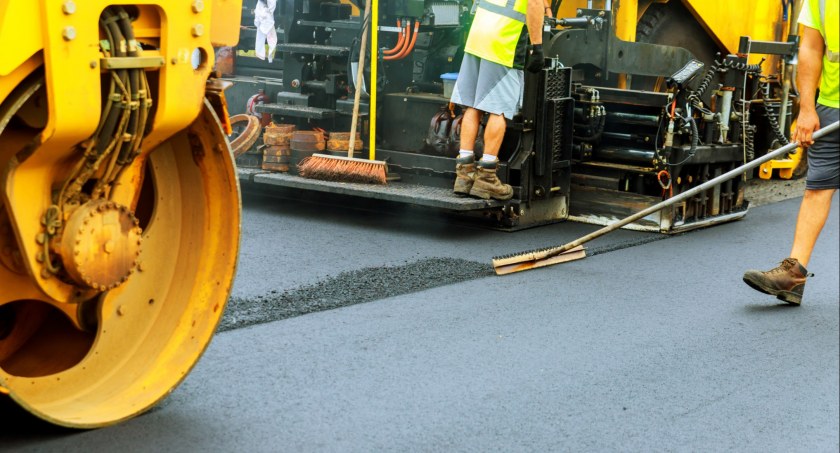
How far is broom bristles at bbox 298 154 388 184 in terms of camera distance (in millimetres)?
7301

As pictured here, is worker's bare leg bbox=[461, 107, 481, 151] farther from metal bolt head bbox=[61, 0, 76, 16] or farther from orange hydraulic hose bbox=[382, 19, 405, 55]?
metal bolt head bbox=[61, 0, 76, 16]

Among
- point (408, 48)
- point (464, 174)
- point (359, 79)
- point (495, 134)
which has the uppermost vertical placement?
point (408, 48)

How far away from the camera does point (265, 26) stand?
315 inches

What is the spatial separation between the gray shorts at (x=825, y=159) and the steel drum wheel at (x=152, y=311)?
9.69 ft

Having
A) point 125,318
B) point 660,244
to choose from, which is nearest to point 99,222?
point 125,318

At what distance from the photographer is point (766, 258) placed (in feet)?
21.7

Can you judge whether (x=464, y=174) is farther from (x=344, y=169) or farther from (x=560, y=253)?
(x=560, y=253)

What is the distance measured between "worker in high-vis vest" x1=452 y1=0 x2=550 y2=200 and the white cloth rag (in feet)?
5.38

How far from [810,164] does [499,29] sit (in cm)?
216

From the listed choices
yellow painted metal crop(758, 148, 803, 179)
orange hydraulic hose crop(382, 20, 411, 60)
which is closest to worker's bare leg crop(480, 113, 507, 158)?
orange hydraulic hose crop(382, 20, 411, 60)

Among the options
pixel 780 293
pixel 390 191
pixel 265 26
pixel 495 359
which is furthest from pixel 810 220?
pixel 265 26

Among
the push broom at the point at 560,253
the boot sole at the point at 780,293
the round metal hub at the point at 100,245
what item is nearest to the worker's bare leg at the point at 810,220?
the boot sole at the point at 780,293

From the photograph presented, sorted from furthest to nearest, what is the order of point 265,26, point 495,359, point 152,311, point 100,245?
point 265,26 → point 495,359 → point 152,311 → point 100,245

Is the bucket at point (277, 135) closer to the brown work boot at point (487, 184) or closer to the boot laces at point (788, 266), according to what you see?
the brown work boot at point (487, 184)
